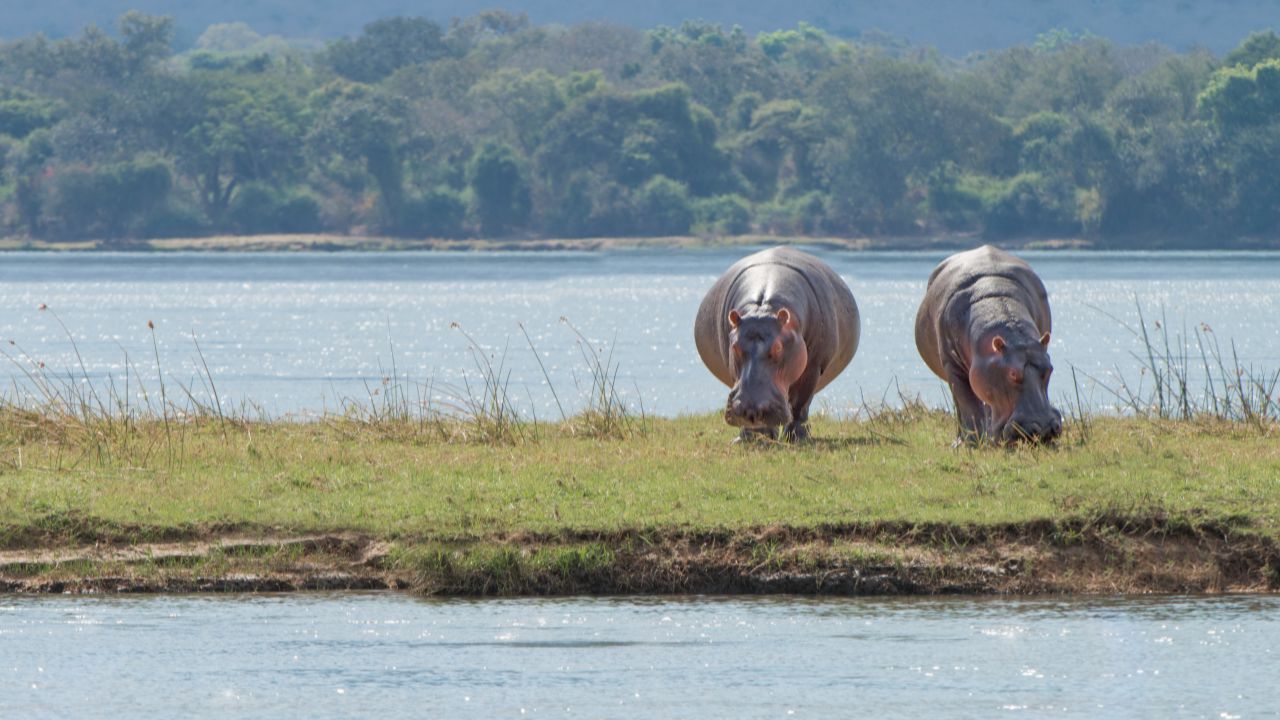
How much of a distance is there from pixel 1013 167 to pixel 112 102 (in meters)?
45.4

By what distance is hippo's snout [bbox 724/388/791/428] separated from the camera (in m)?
11.9

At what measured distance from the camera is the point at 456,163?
332 feet

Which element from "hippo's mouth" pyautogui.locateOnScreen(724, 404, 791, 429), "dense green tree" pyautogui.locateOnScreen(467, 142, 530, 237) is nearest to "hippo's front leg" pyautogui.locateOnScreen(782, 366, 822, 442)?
"hippo's mouth" pyautogui.locateOnScreen(724, 404, 791, 429)

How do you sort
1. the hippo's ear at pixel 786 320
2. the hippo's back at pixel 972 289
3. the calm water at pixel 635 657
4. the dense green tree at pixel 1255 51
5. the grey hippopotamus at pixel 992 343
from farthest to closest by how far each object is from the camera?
1. the dense green tree at pixel 1255 51
2. the hippo's back at pixel 972 289
3. the hippo's ear at pixel 786 320
4. the grey hippopotamus at pixel 992 343
5. the calm water at pixel 635 657

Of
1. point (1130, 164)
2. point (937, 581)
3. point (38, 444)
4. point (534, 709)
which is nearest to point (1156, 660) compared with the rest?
point (937, 581)

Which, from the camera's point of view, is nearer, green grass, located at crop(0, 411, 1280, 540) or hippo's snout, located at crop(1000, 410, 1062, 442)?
green grass, located at crop(0, 411, 1280, 540)

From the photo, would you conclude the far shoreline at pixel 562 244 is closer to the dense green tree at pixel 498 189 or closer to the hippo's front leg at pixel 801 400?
the dense green tree at pixel 498 189

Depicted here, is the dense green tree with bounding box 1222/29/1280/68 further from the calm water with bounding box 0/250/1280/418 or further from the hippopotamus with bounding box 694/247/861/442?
the hippopotamus with bounding box 694/247/861/442

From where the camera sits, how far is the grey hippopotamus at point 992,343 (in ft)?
39.0

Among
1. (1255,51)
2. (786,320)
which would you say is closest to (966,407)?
(786,320)

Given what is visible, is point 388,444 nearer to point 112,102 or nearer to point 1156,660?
point 1156,660

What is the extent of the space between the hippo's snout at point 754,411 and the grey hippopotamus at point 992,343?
1.16m

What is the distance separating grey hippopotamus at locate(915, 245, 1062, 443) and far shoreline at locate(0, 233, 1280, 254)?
78.4 m

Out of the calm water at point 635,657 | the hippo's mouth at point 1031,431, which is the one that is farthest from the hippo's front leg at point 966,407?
the calm water at point 635,657
